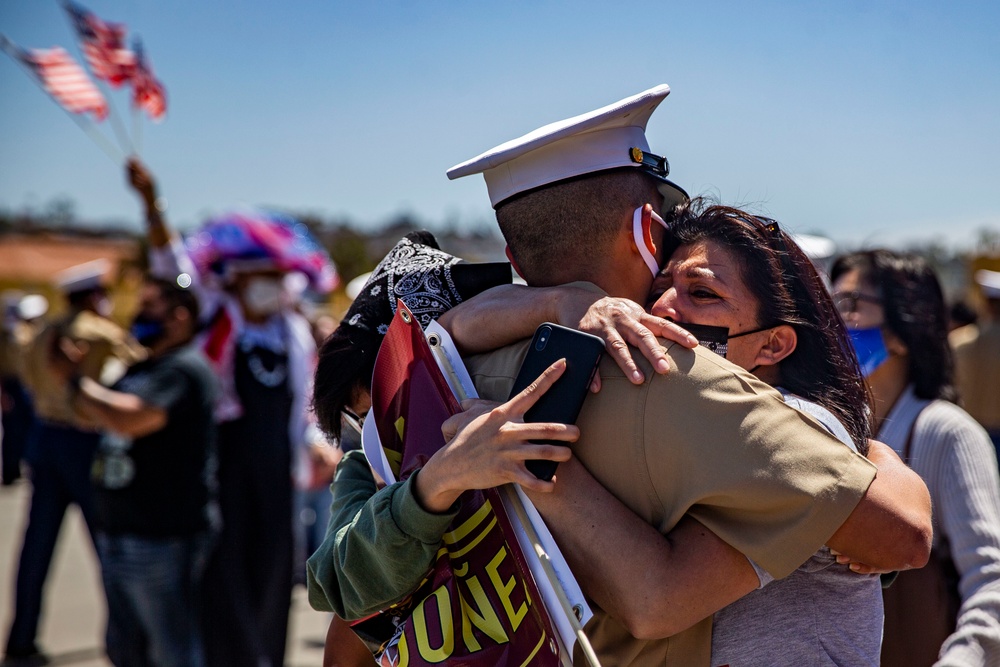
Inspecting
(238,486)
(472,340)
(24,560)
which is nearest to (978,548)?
Result: (472,340)

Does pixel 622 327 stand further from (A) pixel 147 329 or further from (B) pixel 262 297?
(B) pixel 262 297

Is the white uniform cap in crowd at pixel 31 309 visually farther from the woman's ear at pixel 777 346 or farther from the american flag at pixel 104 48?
the woman's ear at pixel 777 346

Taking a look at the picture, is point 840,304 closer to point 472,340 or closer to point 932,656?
point 932,656

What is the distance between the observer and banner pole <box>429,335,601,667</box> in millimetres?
1330

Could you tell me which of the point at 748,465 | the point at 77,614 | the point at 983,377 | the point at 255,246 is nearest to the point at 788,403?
the point at 748,465

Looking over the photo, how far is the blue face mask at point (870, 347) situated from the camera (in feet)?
9.32

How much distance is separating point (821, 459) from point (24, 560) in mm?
5503

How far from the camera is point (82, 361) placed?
212 inches

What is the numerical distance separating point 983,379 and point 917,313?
151 inches

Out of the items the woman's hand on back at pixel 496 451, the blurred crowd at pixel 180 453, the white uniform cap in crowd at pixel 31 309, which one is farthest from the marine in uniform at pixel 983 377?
the white uniform cap in crowd at pixel 31 309

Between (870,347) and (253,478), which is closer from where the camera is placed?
(870,347)

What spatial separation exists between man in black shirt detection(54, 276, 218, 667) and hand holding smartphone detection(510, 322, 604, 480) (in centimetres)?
351

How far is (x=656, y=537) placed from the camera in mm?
1404

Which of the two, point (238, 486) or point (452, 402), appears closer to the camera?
point (452, 402)
